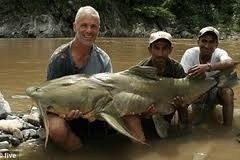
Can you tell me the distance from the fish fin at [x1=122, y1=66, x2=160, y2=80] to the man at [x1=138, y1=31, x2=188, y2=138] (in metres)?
0.25

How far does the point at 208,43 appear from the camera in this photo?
17.0 feet

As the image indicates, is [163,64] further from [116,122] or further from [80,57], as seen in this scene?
[116,122]

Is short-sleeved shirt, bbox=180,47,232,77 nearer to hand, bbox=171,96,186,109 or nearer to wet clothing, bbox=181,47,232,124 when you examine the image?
wet clothing, bbox=181,47,232,124

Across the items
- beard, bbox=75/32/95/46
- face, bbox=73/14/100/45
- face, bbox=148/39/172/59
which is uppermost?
face, bbox=73/14/100/45

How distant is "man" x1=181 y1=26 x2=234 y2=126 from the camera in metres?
5.01

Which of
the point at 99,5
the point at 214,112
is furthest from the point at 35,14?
the point at 214,112

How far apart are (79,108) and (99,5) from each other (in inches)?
1155

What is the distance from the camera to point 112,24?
32.4 meters

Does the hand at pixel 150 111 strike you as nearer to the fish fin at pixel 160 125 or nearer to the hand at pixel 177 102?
the fish fin at pixel 160 125

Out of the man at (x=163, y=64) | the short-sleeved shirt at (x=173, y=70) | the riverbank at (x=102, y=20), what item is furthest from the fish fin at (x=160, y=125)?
the riverbank at (x=102, y=20)

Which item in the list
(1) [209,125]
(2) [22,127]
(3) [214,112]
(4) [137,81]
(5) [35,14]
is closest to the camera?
(4) [137,81]

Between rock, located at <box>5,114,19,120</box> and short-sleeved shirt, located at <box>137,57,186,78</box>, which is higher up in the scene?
short-sleeved shirt, located at <box>137,57,186,78</box>

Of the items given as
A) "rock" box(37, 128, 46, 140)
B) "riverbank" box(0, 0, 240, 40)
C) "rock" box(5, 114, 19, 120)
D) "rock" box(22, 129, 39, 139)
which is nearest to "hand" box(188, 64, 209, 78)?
"rock" box(37, 128, 46, 140)

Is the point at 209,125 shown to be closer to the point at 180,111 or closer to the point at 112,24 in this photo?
the point at 180,111
